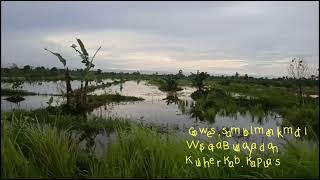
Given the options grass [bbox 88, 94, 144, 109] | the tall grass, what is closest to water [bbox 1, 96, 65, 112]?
grass [bbox 88, 94, 144, 109]

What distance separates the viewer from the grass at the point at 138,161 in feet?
14.1

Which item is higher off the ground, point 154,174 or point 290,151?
point 290,151

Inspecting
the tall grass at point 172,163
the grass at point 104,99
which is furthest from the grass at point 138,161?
the grass at point 104,99

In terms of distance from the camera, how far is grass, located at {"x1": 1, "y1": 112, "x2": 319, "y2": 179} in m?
4.29

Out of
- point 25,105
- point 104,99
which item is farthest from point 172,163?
point 104,99

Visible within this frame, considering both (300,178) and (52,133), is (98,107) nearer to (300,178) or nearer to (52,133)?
(52,133)

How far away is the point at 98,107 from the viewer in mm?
19375

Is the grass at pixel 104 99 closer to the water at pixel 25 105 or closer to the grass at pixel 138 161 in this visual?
the water at pixel 25 105

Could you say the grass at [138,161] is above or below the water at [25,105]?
above

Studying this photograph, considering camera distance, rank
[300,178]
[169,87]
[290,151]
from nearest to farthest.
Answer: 1. [300,178]
2. [290,151]
3. [169,87]

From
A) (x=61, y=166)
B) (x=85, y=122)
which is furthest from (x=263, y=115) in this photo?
(x=61, y=166)

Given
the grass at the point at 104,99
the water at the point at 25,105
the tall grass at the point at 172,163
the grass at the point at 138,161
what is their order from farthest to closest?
the grass at the point at 104,99 → the water at the point at 25,105 → the grass at the point at 138,161 → the tall grass at the point at 172,163

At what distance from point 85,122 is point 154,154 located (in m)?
7.67

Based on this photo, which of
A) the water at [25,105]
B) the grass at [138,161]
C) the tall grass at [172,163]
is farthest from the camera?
the water at [25,105]
